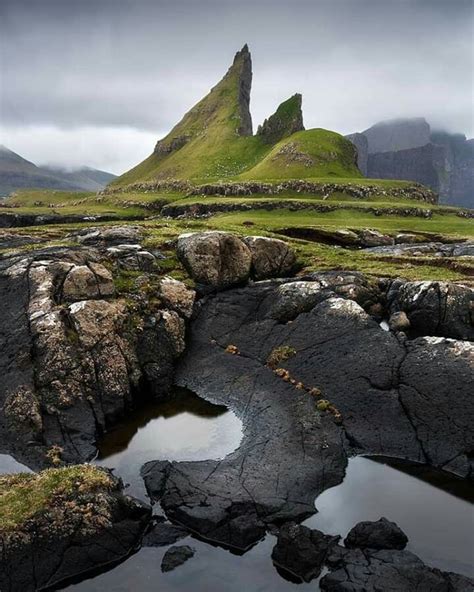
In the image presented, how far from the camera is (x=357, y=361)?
3606cm

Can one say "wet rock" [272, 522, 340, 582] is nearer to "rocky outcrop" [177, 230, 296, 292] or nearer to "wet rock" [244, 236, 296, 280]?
"rocky outcrop" [177, 230, 296, 292]

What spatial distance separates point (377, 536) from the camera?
21.7 meters

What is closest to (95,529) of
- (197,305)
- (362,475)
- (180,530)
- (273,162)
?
(180,530)

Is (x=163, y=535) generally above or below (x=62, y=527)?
below

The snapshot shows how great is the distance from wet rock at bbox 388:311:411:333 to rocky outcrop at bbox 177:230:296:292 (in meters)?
16.3

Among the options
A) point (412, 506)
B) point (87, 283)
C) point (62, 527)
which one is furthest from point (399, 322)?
point (62, 527)

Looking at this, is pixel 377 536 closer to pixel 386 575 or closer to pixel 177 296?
pixel 386 575

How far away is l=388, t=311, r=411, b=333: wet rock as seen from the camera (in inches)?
1584

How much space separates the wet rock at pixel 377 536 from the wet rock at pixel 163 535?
8049 millimetres

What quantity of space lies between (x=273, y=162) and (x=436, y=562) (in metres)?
169

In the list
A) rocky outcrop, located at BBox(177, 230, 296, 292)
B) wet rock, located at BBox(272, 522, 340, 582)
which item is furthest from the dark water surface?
rocky outcrop, located at BBox(177, 230, 296, 292)

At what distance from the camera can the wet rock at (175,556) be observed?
21014 mm

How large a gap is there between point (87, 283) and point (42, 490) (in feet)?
74.1

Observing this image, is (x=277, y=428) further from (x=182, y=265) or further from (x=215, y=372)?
(x=182, y=265)
